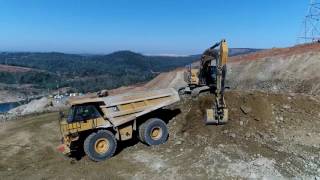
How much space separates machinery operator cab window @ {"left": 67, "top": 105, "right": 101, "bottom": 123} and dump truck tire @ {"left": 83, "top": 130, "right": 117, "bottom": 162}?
22.4 inches

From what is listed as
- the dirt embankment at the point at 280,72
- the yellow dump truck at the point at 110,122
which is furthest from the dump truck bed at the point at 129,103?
the dirt embankment at the point at 280,72

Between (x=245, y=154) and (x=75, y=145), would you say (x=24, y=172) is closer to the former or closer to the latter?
(x=75, y=145)

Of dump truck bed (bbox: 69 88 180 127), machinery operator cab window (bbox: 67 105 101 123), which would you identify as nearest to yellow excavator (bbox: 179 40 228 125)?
dump truck bed (bbox: 69 88 180 127)

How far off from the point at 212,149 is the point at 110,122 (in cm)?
335

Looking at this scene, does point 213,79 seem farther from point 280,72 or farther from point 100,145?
point 280,72

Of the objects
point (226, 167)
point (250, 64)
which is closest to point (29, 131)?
point (226, 167)

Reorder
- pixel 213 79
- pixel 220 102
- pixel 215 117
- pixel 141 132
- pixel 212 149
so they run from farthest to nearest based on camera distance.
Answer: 1. pixel 213 79
2. pixel 220 102
3. pixel 215 117
4. pixel 141 132
5. pixel 212 149

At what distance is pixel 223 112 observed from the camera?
1417cm

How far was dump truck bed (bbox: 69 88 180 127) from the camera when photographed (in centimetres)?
1254

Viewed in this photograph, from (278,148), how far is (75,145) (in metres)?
6.54

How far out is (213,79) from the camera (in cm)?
1864

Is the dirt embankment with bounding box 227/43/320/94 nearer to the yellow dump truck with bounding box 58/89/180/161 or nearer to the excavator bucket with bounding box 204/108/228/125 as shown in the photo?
the excavator bucket with bounding box 204/108/228/125

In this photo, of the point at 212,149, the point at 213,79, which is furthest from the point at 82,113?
the point at 213,79

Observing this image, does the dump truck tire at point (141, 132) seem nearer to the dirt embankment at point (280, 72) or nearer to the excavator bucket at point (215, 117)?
the excavator bucket at point (215, 117)
